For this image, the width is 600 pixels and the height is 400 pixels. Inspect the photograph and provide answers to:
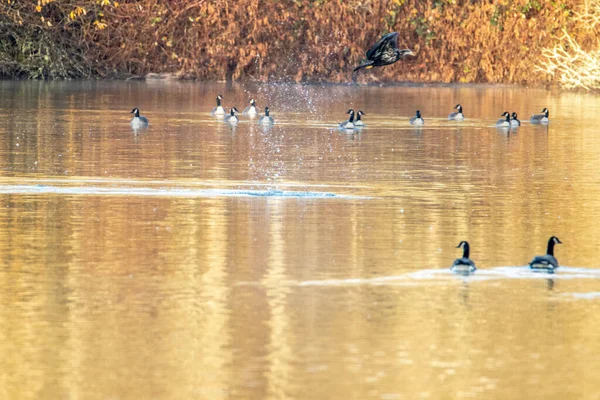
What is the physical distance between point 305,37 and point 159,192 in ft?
108

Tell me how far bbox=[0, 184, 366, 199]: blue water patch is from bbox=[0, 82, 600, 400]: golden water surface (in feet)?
0.15

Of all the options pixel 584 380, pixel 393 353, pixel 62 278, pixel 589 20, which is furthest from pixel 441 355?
pixel 589 20

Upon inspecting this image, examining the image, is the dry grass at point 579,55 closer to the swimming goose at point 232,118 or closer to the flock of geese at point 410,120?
the flock of geese at point 410,120

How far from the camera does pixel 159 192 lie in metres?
17.4

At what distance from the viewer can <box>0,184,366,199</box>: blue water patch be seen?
56.5 ft

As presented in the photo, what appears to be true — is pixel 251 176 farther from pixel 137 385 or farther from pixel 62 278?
pixel 137 385

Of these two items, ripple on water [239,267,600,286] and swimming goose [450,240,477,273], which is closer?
ripple on water [239,267,600,286]

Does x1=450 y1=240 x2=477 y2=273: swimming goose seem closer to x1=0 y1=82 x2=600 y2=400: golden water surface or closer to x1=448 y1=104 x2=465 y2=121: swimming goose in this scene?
x1=0 y1=82 x2=600 y2=400: golden water surface

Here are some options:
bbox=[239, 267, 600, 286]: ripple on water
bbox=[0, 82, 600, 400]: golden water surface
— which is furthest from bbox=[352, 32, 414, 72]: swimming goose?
bbox=[239, 267, 600, 286]: ripple on water

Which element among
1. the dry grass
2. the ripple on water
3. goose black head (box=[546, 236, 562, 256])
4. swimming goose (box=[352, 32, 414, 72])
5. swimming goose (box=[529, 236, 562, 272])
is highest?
the dry grass

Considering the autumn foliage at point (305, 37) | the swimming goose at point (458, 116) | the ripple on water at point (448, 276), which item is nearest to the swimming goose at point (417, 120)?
the swimming goose at point (458, 116)

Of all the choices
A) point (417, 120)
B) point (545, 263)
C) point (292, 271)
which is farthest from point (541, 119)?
point (292, 271)

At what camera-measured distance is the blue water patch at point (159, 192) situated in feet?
56.5

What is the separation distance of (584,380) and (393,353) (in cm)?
123
